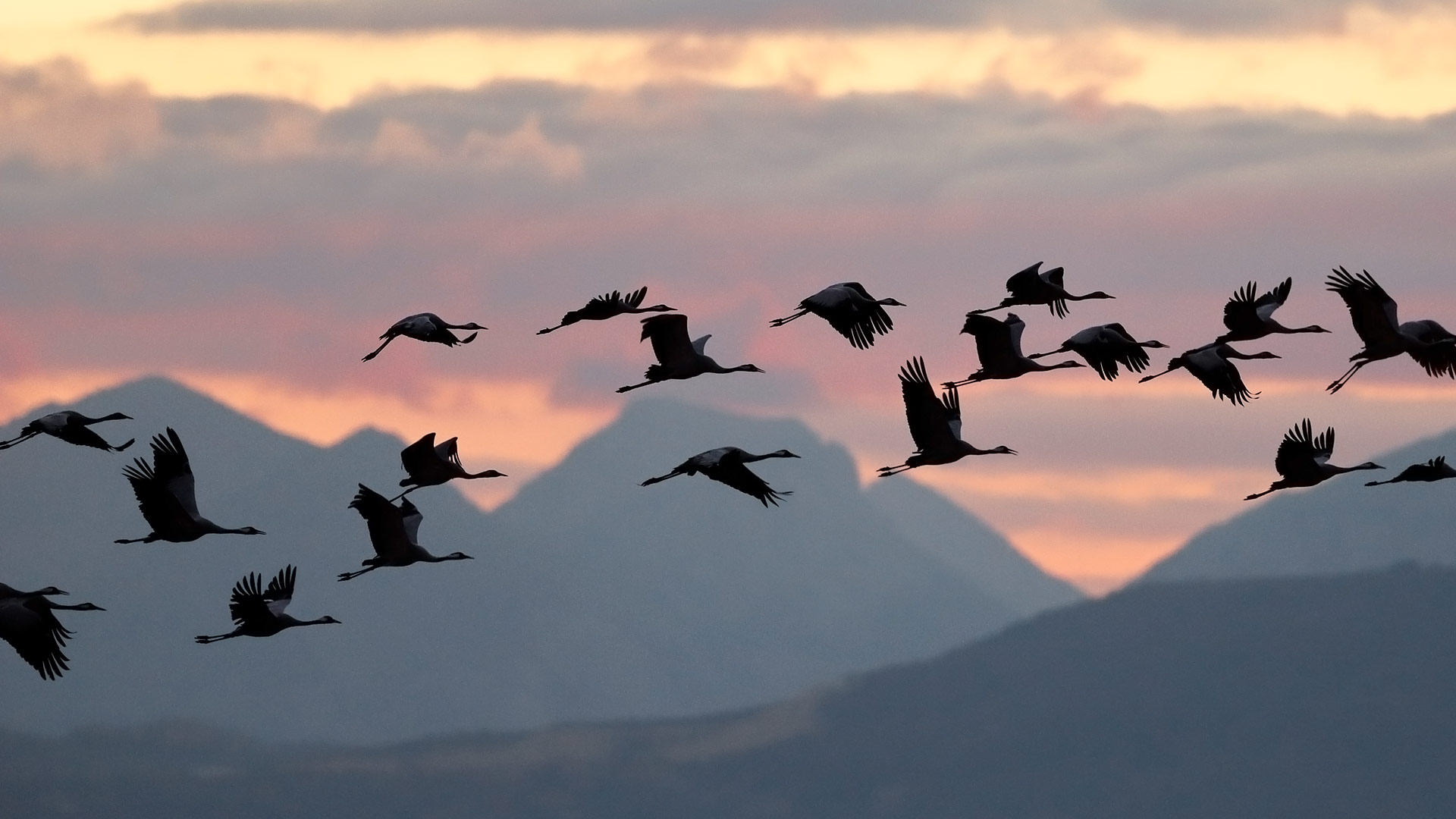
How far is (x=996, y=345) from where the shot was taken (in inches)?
2180

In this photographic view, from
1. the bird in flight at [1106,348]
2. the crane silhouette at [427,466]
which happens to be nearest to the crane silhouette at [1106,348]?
the bird in flight at [1106,348]

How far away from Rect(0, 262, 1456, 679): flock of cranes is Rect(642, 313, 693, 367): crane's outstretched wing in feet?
0.07

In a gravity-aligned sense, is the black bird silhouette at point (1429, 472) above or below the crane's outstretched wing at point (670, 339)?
below

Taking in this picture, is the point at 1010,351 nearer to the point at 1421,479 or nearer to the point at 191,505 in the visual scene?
the point at 1421,479

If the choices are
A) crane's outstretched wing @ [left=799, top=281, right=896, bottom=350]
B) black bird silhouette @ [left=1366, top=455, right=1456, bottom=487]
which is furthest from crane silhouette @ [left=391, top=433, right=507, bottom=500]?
black bird silhouette @ [left=1366, top=455, right=1456, bottom=487]

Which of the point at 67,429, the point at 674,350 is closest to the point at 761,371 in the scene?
the point at 674,350

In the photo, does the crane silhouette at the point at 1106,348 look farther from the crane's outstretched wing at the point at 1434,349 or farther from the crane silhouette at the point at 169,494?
the crane silhouette at the point at 169,494

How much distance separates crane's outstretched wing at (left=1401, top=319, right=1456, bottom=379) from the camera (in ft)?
173

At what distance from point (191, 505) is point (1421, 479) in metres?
Answer: 23.1

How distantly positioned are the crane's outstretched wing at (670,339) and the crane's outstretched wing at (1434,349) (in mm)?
13736

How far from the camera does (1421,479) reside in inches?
1913

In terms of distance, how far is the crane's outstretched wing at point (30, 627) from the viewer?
50.4 m

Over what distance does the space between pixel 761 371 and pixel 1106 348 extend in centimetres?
690

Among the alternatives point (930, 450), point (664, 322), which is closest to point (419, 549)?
point (664, 322)
